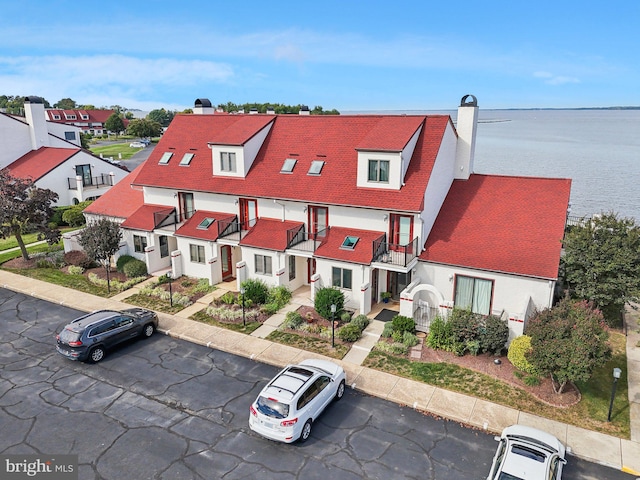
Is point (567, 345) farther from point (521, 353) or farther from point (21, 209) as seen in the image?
point (21, 209)

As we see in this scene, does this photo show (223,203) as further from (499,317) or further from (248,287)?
(499,317)

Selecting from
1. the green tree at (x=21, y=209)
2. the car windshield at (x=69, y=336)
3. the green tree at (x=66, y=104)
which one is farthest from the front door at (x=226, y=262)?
the green tree at (x=66, y=104)

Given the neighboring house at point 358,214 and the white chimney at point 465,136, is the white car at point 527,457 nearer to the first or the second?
the neighboring house at point 358,214

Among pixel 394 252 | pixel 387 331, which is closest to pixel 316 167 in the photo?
pixel 394 252

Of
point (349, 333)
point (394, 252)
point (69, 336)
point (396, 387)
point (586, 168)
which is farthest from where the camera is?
point (586, 168)

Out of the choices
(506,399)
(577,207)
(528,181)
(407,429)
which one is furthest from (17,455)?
(577,207)
